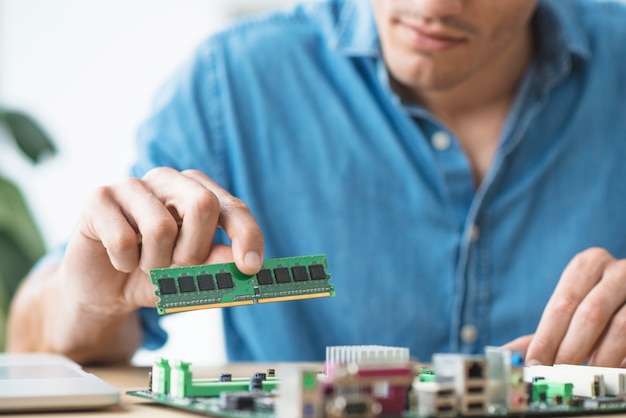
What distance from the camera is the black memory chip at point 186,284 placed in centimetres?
81

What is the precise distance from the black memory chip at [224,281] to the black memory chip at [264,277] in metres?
0.03

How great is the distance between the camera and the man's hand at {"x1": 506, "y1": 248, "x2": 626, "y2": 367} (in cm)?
102

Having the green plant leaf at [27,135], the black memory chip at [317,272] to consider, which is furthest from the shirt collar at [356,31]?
the green plant leaf at [27,135]

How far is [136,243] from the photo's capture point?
917mm

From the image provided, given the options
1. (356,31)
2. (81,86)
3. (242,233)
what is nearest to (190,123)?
(356,31)

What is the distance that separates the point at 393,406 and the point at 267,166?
1037mm

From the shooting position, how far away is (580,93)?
67.0 inches

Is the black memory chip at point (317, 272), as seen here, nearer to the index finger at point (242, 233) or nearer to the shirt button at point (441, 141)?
the index finger at point (242, 233)

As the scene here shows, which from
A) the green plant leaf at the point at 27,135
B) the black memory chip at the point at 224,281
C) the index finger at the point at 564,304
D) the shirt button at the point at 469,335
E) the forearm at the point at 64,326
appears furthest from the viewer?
the green plant leaf at the point at 27,135

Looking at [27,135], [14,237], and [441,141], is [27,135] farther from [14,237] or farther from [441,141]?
[441,141]

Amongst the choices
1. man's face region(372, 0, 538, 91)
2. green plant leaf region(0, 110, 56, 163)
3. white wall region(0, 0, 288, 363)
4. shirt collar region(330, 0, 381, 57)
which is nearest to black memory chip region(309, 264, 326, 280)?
man's face region(372, 0, 538, 91)

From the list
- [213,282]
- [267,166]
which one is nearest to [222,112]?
[267,166]

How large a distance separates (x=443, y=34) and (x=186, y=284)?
0.74 m

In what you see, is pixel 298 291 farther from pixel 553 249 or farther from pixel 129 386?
pixel 553 249
